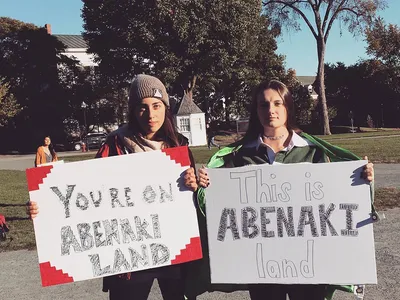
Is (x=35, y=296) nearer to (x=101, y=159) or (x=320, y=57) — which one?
(x=101, y=159)

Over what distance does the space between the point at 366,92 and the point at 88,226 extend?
151ft

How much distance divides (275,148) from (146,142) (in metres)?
0.85

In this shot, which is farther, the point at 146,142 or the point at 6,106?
the point at 6,106

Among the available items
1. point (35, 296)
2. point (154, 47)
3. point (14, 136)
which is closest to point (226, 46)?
point (154, 47)

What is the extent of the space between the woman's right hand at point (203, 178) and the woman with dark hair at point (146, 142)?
0.05m

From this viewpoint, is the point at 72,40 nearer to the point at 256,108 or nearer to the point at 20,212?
the point at 20,212

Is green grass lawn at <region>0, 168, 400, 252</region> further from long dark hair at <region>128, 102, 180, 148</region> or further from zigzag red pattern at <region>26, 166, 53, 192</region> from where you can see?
long dark hair at <region>128, 102, 180, 148</region>

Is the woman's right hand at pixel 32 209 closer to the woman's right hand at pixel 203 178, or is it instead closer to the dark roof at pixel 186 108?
the woman's right hand at pixel 203 178

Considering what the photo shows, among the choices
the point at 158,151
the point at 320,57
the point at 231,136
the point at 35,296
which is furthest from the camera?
the point at 231,136

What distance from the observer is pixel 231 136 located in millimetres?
42625

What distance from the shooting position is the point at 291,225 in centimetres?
283

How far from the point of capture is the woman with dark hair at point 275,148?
111 inches

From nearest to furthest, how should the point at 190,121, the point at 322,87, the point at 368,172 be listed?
1. the point at 368,172
2. the point at 322,87
3. the point at 190,121

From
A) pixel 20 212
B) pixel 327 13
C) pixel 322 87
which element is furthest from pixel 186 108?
pixel 20 212
